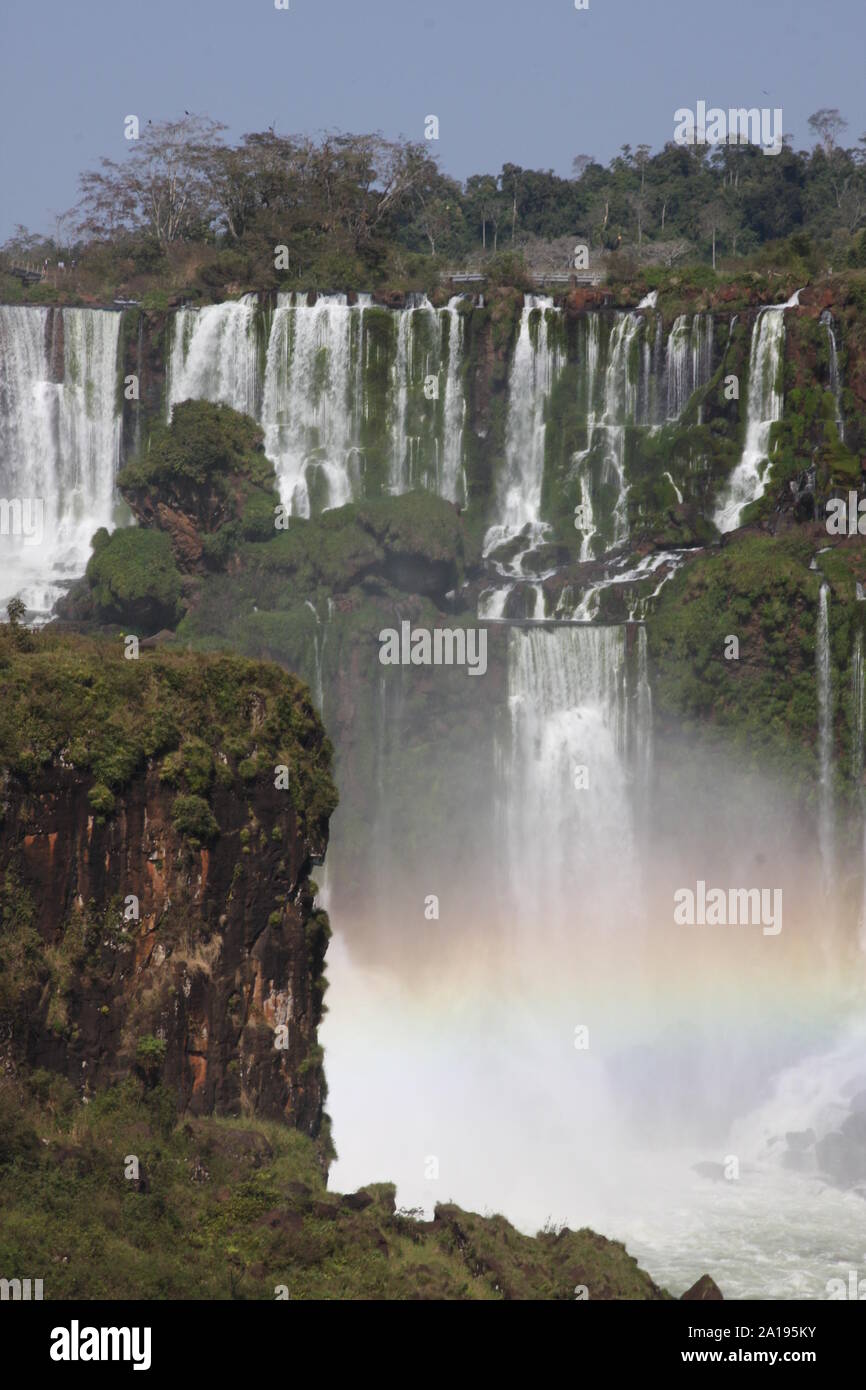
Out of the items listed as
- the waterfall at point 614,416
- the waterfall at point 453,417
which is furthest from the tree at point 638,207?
the waterfall at point 614,416

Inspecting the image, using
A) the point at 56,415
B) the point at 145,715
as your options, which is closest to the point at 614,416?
the point at 56,415

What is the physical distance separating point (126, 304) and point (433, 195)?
23.6 metres

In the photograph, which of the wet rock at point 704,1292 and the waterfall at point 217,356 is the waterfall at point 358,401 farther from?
the wet rock at point 704,1292

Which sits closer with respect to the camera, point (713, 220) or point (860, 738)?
point (860, 738)

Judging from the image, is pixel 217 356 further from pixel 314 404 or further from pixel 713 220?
pixel 713 220

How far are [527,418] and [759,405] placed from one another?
6.19 metres

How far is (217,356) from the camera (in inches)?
2470

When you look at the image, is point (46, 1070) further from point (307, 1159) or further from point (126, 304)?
point (126, 304)

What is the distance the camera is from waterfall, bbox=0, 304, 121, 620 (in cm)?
6372

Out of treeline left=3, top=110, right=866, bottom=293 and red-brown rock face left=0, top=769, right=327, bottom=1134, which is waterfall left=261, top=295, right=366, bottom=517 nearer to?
treeline left=3, top=110, right=866, bottom=293

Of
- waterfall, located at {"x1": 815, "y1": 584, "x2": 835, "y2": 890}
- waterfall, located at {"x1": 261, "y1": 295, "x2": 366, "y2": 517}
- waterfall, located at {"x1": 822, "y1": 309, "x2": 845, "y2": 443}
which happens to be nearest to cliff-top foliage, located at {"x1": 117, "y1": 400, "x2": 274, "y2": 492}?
waterfall, located at {"x1": 261, "y1": 295, "x2": 366, "y2": 517}

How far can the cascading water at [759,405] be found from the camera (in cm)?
5762

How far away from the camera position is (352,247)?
7031 cm
